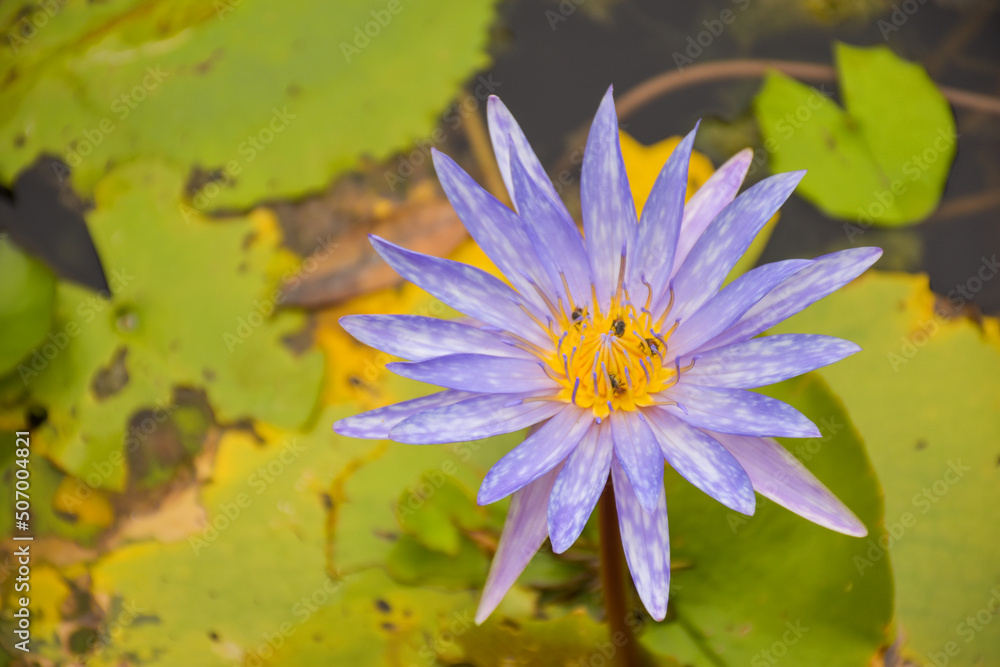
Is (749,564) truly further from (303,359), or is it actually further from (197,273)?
(197,273)

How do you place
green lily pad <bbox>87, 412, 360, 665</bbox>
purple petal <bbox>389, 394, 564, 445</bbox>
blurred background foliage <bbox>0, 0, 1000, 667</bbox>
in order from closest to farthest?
purple petal <bbox>389, 394, 564, 445</bbox>
blurred background foliage <bbox>0, 0, 1000, 667</bbox>
green lily pad <bbox>87, 412, 360, 665</bbox>

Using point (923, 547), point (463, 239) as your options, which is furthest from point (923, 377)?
point (463, 239)

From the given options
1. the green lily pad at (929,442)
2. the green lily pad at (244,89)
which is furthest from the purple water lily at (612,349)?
the green lily pad at (244,89)

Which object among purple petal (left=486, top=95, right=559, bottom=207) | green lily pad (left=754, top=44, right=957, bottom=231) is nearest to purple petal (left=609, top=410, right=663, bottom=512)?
purple petal (left=486, top=95, right=559, bottom=207)

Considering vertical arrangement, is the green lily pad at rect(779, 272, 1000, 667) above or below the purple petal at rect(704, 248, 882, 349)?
below

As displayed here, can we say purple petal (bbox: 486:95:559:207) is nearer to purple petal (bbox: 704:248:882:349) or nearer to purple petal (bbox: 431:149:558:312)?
purple petal (bbox: 431:149:558:312)

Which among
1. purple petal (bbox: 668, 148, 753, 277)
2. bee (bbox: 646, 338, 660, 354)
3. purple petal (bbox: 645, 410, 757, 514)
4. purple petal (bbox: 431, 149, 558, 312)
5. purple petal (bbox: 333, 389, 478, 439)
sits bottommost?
Answer: purple petal (bbox: 645, 410, 757, 514)

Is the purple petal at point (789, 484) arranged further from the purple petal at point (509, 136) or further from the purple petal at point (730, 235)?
the purple petal at point (509, 136)
